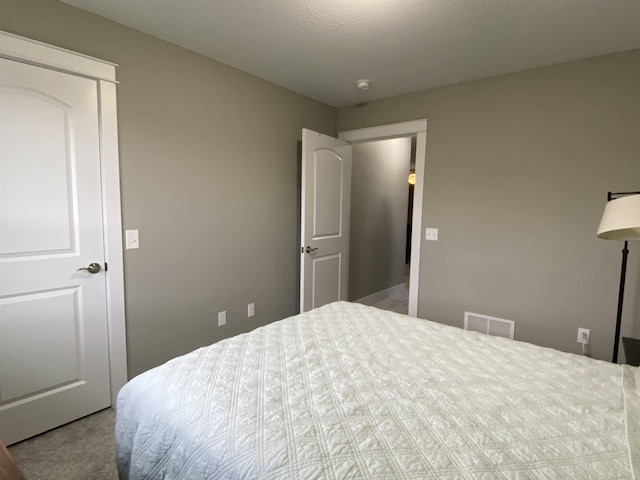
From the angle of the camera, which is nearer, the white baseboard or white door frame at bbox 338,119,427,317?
white door frame at bbox 338,119,427,317

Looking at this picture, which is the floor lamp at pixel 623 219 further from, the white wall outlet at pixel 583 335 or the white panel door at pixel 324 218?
the white panel door at pixel 324 218

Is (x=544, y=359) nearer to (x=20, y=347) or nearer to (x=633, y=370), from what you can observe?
(x=633, y=370)

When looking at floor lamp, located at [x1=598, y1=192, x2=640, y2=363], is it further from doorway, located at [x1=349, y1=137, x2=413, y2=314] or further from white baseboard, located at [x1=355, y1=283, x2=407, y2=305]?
white baseboard, located at [x1=355, y1=283, x2=407, y2=305]

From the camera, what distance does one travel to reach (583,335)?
248cm

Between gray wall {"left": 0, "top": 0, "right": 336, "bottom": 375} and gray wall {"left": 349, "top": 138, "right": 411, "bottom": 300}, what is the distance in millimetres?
1207

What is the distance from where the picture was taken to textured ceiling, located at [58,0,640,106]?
1.82 meters

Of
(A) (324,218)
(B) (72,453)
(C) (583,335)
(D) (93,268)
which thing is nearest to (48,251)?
(D) (93,268)

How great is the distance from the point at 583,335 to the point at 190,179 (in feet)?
10.1

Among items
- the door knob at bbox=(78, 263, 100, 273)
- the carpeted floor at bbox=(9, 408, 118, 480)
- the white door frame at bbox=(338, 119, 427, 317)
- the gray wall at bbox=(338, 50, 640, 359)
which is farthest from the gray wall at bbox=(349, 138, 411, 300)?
the carpeted floor at bbox=(9, 408, 118, 480)

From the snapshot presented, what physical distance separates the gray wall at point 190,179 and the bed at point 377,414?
3.74ft

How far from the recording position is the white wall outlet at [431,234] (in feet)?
10.2

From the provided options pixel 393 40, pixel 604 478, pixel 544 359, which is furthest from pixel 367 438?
pixel 393 40

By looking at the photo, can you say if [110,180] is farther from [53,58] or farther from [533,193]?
[533,193]

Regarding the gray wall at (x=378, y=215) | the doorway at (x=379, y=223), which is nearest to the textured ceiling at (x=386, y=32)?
the doorway at (x=379, y=223)
